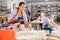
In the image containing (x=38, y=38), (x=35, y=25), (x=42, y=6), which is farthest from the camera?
(x=42, y=6)

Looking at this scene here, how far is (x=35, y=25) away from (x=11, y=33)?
466 centimetres

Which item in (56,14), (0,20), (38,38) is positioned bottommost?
(56,14)

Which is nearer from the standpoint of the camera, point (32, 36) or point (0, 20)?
point (32, 36)

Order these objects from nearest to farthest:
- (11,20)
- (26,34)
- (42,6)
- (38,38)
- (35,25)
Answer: (38,38), (26,34), (11,20), (35,25), (42,6)

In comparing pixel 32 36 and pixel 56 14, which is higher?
pixel 32 36

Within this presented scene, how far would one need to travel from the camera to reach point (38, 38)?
2445 mm

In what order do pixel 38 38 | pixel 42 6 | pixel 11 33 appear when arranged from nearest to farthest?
pixel 11 33, pixel 38 38, pixel 42 6

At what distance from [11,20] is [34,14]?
545 inches

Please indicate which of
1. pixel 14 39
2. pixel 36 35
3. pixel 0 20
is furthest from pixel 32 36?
pixel 0 20

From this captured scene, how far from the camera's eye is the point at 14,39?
2.28 m

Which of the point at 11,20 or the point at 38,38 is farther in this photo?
the point at 11,20

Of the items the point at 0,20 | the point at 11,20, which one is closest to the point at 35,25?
the point at 0,20

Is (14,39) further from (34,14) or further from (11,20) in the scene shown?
(34,14)

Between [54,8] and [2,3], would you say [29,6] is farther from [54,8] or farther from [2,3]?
[2,3]
